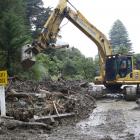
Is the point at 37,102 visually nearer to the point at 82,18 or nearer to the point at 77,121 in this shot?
the point at 77,121

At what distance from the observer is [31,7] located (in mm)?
61031

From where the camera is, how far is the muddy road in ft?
41.5

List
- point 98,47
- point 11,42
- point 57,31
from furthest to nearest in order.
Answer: point 11,42 < point 98,47 < point 57,31

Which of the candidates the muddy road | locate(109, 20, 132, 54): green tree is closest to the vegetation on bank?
the muddy road

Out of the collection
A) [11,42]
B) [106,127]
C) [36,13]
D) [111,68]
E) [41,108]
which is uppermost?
[36,13]

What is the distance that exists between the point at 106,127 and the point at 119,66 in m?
11.5

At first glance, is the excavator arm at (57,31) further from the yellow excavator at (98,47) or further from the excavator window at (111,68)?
the excavator window at (111,68)

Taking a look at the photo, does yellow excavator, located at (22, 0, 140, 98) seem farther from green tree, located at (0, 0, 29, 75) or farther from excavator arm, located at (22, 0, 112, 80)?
green tree, located at (0, 0, 29, 75)

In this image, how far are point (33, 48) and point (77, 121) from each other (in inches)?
352

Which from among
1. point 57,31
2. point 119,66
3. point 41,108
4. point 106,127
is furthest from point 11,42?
point 106,127

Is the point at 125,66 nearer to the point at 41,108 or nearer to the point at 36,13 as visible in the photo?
the point at 41,108

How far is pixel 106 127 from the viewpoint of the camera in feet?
47.9

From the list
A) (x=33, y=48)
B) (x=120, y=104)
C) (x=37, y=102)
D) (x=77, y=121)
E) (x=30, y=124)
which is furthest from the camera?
(x=33, y=48)

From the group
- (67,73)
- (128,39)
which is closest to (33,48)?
(67,73)
